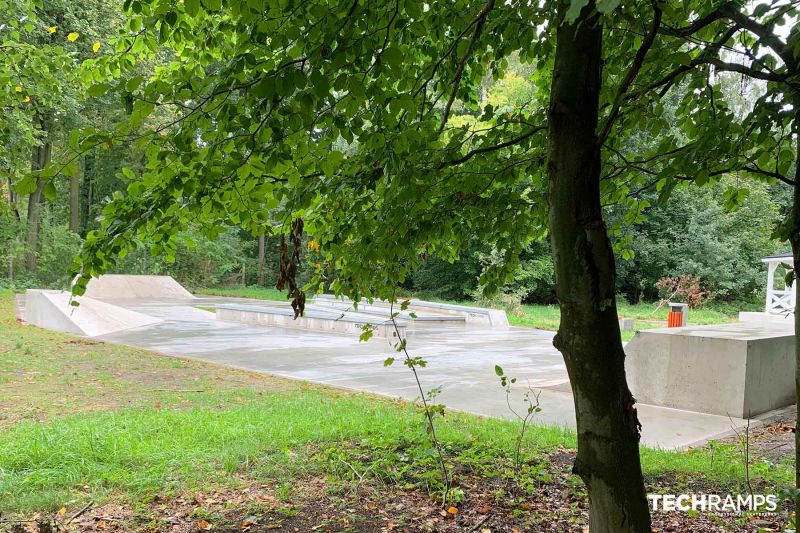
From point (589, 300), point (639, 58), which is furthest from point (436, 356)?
point (639, 58)

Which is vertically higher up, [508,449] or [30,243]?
[30,243]

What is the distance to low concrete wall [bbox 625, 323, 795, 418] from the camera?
7.22 meters

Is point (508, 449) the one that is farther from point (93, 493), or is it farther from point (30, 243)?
point (30, 243)

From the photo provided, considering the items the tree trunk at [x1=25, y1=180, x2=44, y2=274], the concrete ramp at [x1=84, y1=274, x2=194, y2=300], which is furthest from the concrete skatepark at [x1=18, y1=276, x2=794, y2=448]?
the tree trunk at [x1=25, y1=180, x2=44, y2=274]

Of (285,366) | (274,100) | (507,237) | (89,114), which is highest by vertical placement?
(89,114)

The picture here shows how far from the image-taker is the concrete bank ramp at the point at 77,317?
47.3 ft

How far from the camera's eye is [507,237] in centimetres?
381

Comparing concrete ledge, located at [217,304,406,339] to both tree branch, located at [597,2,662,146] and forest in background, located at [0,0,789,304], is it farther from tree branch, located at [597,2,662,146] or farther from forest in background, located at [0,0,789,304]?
tree branch, located at [597,2,662,146]

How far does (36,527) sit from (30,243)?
2672cm

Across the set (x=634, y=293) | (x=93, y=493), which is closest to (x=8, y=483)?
(x=93, y=493)

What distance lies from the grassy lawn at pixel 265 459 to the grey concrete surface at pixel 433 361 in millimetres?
1179

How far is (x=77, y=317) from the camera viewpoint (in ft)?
48.9

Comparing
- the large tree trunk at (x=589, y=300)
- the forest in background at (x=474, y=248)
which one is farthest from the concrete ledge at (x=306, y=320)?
the large tree trunk at (x=589, y=300)

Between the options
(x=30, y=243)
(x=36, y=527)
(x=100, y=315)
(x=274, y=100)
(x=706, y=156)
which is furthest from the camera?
(x=30, y=243)
